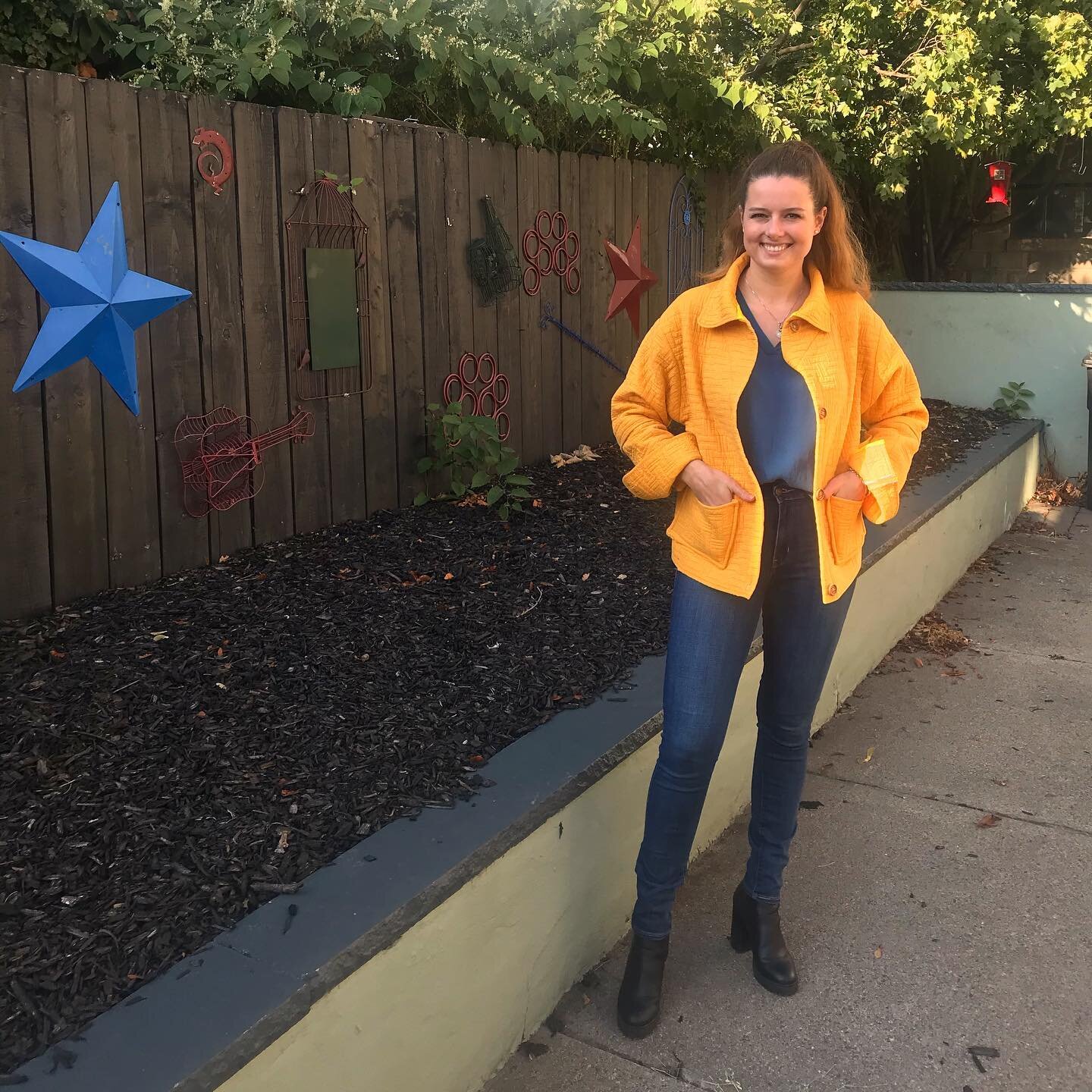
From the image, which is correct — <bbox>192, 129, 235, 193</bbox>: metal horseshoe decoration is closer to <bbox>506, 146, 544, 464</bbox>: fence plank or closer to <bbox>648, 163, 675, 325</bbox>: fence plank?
<bbox>506, 146, 544, 464</bbox>: fence plank

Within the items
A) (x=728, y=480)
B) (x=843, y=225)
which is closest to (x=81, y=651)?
(x=728, y=480)

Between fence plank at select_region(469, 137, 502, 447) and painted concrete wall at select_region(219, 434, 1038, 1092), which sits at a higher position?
fence plank at select_region(469, 137, 502, 447)

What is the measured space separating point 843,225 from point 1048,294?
7.55m

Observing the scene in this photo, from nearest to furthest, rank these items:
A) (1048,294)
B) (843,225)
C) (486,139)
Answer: (843,225) → (486,139) → (1048,294)

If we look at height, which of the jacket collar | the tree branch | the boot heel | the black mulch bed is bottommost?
the boot heel

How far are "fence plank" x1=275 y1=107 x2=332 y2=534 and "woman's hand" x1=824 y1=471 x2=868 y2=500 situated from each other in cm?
279

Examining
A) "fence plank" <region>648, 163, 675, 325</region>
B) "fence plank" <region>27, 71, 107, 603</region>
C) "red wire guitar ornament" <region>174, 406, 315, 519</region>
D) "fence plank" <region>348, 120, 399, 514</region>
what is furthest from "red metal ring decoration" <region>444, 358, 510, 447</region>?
"fence plank" <region>27, 71, 107, 603</region>

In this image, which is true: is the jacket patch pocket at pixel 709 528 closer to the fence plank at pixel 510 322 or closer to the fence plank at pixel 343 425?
the fence plank at pixel 343 425

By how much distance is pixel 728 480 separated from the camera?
2.68 meters

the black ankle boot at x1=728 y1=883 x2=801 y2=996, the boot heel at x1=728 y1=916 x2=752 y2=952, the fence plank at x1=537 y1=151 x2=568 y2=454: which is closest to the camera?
the black ankle boot at x1=728 y1=883 x2=801 y2=996

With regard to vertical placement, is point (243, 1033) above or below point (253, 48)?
below

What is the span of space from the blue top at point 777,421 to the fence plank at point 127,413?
2.41 metres

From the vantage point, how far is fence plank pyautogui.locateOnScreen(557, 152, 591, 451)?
6.60 m

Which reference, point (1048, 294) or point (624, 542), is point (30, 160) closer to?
point (624, 542)
